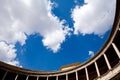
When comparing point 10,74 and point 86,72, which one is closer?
point 86,72

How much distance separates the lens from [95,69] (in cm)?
3447

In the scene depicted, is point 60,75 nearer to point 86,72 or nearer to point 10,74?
point 86,72

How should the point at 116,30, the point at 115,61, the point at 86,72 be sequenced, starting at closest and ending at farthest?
the point at 116,30 < the point at 115,61 < the point at 86,72

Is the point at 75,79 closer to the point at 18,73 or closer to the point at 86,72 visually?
the point at 86,72

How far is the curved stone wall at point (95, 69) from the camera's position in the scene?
2709cm

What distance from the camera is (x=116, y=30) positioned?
27500mm

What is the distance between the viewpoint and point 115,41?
1156 inches

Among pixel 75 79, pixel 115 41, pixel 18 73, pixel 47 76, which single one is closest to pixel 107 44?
pixel 115 41

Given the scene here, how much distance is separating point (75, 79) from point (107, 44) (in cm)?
997

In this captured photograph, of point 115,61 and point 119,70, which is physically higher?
point 115,61

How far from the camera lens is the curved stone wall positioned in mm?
27094

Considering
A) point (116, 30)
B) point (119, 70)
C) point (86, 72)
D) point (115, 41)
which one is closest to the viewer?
point (119, 70)

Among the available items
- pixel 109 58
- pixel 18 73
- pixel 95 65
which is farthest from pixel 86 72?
pixel 18 73

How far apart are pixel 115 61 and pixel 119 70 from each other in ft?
22.1
